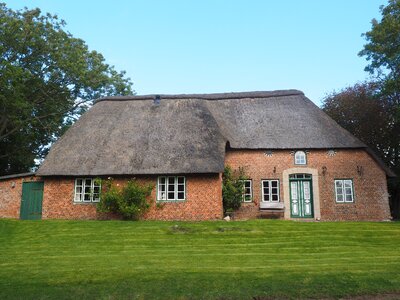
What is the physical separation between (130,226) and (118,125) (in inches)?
301

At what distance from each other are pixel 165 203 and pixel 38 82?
15.3 metres

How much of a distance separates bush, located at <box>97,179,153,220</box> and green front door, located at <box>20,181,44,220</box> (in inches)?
134

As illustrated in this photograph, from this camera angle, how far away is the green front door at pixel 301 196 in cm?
1917

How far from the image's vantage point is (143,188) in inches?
692

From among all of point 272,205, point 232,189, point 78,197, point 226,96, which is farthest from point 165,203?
point 226,96

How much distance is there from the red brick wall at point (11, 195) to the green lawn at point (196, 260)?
10.9 feet

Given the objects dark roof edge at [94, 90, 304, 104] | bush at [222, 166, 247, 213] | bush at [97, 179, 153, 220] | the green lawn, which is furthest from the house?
the green lawn

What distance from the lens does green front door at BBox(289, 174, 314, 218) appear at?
1917 centimetres

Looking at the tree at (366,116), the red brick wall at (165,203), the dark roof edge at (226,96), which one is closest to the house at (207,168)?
the red brick wall at (165,203)

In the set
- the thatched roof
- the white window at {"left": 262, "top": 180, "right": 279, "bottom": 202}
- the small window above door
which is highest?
the thatched roof

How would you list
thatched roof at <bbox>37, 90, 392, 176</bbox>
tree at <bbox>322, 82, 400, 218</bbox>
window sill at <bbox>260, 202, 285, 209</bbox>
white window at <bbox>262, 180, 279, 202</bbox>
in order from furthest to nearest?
1. tree at <bbox>322, 82, 400, 218</bbox>
2. white window at <bbox>262, 180, 279, 202</bbox>
3. window sill at <bbox>260, 202, 285, 209</bbox>
4. thatched roof at <bbox>37, 90, 392, 176</bbox>

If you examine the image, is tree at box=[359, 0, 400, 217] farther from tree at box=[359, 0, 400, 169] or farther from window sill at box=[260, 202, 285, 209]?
window sill at box=[260, 202, 285, 209]

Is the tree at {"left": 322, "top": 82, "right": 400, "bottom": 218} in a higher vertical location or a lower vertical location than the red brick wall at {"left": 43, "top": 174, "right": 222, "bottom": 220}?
higher

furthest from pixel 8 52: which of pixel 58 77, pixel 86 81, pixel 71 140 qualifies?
pixel 71 140
